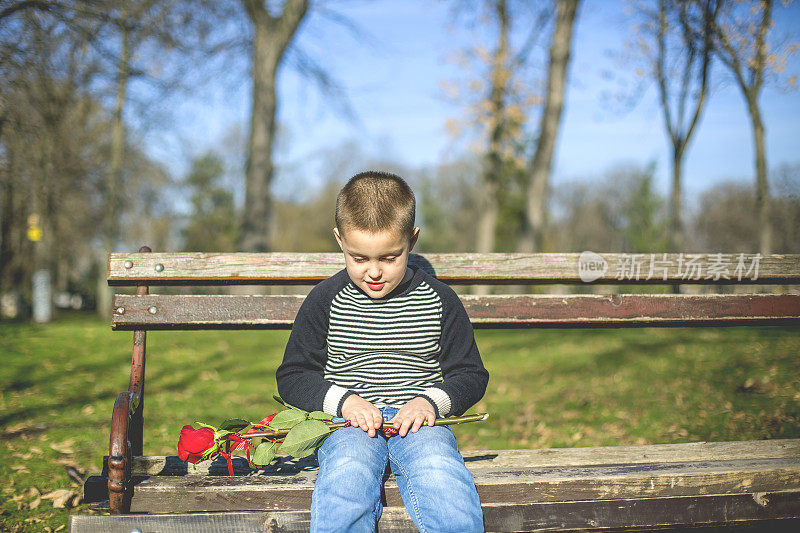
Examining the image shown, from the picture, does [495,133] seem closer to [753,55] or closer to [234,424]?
[753,55]

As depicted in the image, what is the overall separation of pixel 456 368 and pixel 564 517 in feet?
2.21

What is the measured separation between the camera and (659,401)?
6.13m

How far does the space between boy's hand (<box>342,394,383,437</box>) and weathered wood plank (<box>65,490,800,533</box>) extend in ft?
0.93

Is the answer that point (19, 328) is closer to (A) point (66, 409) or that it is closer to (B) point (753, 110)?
(A) point (66, 409)

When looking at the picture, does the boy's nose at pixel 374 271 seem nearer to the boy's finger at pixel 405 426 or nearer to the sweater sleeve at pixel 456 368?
the sweater sleeve at pixel 456 368

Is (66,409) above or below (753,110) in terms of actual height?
below

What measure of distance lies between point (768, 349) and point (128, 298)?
7.94 m

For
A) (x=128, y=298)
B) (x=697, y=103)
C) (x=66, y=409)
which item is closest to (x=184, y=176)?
(x=697, y=103)

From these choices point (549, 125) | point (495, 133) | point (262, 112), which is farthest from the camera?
point (495, 133)

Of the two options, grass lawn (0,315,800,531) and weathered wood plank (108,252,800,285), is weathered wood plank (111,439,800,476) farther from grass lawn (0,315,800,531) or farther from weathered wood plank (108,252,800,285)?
grass lawn (0,315,800,531)

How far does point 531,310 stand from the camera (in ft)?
9.95

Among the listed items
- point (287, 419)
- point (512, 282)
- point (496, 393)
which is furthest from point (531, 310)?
point (496, 393)

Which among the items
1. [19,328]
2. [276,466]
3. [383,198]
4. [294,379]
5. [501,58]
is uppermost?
[501,58]

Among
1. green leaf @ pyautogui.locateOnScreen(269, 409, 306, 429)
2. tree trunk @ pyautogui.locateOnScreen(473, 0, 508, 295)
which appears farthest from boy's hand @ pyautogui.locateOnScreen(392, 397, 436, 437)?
tree trunk @ pyautogui.locateOnScreen(473, 0, 508, 295)
